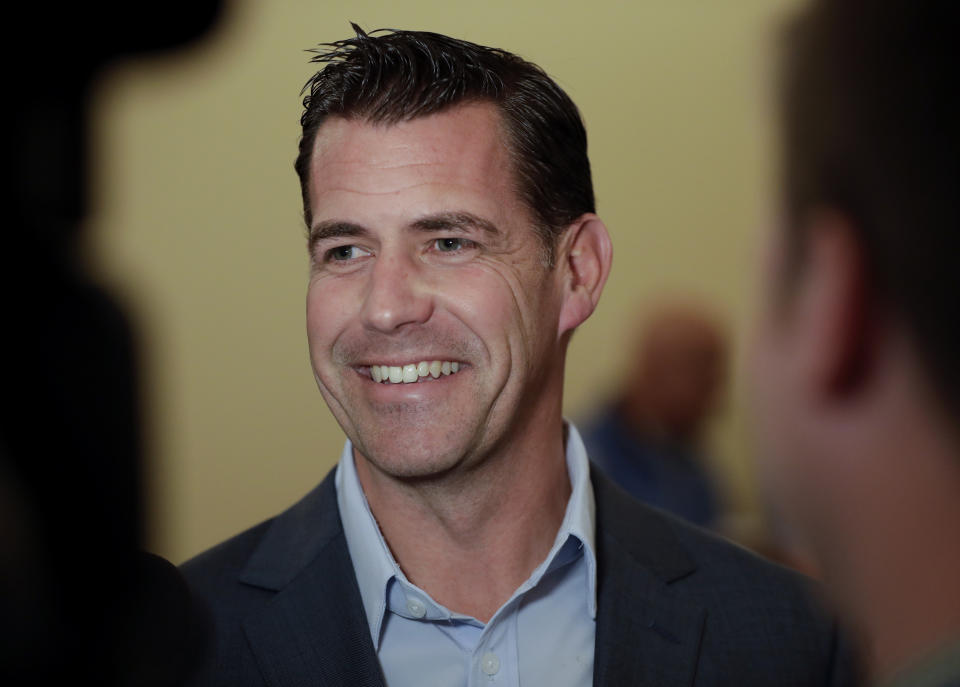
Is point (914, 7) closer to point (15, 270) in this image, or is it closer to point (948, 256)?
point (948, 256)

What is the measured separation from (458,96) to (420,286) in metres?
0.24

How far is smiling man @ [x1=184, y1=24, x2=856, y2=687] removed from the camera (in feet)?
4.06

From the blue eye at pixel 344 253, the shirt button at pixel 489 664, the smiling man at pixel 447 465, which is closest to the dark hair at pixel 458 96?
the smiling man at pixel 447 465

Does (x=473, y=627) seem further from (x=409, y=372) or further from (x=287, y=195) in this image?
(x=287, y=195)

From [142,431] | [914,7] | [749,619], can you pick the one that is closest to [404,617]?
[749,619]

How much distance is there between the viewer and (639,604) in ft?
4.35

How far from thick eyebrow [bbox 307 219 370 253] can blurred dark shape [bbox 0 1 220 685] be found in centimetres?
84

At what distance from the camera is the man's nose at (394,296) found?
1.21 meters

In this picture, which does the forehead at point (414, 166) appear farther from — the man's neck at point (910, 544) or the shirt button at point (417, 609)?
the man's neck at point (910, 544)

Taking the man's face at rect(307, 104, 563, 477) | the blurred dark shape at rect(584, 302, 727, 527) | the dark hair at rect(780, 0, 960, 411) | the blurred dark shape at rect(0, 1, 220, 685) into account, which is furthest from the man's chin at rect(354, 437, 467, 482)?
the blurred dark shape at rect(584, 302, 727, 527)

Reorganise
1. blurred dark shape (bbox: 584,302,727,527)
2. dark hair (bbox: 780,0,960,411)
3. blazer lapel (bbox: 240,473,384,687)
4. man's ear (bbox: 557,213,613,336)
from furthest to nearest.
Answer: blurred dark shape (bbox: 584,302,727,527)
man's ear (bbox: 557,213,613,336)
blazer lapel (bbox: 240,473,384,687)
dark hair (bbox: 780,0,960,411)

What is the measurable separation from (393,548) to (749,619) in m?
0.46

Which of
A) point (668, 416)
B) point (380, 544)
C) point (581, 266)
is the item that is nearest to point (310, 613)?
point (380, 544)

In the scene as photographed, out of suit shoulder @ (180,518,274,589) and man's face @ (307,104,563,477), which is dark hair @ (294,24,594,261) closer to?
man's face @ (307,104,563,477)
